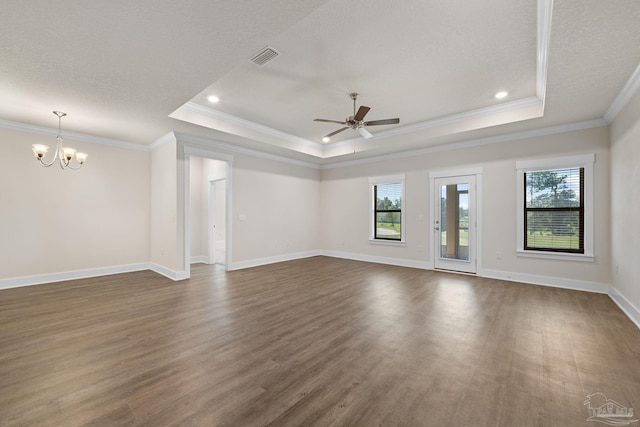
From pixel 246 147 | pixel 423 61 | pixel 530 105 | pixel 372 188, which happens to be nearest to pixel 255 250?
pixel 246 147

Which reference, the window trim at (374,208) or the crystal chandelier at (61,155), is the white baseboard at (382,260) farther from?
the crystal chandelier at (61,155)

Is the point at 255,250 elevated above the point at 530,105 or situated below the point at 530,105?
below

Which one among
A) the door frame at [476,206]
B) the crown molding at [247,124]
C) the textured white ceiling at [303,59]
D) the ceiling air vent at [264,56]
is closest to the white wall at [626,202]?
the textured white ceiling at [303,59]

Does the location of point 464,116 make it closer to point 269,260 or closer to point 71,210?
point 269,260

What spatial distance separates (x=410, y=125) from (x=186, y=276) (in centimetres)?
561

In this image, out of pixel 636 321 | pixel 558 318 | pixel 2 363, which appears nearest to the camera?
pixel 2 363

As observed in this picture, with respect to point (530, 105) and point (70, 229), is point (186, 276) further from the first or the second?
point (530, 105)

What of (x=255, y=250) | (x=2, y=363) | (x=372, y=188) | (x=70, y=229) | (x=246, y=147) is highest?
(x=246, y=147)

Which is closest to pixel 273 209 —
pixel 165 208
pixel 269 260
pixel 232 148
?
pixel 269 260

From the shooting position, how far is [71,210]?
514cm

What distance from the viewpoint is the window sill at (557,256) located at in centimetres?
439

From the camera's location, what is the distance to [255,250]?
6.53m

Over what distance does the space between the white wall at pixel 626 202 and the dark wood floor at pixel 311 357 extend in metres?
0.44

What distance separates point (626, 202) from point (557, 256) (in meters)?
1.45
